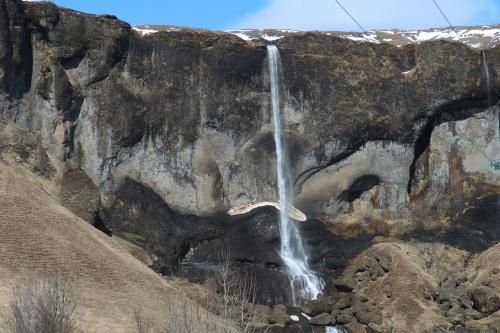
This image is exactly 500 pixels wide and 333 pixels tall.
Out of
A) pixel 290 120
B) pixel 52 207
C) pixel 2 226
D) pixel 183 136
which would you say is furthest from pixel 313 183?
pixel 2 226

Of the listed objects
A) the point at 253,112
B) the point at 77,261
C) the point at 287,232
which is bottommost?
the point at 77,261

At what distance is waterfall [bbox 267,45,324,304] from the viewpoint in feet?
212

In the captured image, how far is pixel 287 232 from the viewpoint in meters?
68.6

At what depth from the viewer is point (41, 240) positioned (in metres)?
47.8

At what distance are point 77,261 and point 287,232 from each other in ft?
76.8

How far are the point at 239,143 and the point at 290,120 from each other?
4177 millimetres

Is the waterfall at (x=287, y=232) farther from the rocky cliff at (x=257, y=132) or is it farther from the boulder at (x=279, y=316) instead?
the boulder at (x=279, y=316)

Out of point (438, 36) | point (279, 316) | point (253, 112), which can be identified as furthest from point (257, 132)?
A: point (438, 36)

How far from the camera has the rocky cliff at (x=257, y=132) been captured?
66250mm

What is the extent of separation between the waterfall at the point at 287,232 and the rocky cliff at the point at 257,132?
0.57m

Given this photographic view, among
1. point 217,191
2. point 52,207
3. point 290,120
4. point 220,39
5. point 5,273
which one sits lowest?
point 5,273

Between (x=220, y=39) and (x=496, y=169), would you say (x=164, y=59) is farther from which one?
(x=496, y=169)

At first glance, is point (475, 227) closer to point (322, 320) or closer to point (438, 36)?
point (322, 320)

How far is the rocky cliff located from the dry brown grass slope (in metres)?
12.9
